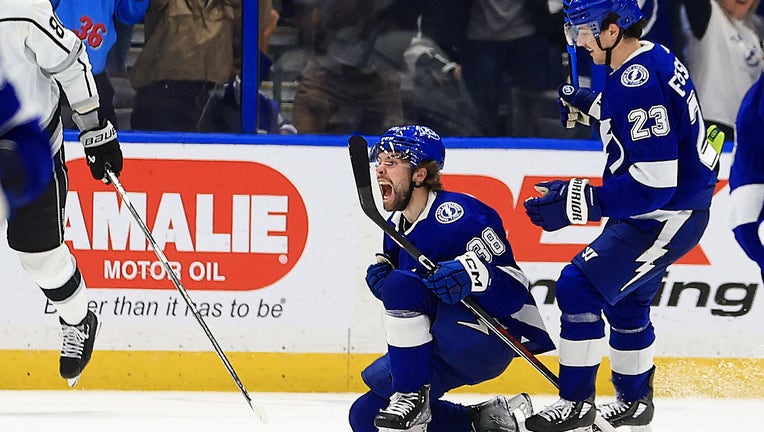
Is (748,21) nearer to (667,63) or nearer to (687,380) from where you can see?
(687,380)

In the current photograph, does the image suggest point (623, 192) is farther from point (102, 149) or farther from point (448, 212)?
point (102, 149)

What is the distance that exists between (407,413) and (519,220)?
178 centimetres

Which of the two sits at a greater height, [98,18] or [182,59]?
[98,18]

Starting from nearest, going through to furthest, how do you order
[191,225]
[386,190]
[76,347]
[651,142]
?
1. [651,142]
2. [386,190]
3. [76,347]
4. [191,225]

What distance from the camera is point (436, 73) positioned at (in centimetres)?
549

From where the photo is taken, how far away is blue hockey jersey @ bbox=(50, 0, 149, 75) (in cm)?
533

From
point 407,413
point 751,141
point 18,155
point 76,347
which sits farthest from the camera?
point 76,347

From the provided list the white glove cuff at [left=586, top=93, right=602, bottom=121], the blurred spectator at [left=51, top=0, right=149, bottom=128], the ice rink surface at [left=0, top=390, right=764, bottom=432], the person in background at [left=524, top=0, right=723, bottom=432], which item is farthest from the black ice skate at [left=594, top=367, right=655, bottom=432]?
the blurred spectator at [left=51, top=0, right=149, bottom=128]

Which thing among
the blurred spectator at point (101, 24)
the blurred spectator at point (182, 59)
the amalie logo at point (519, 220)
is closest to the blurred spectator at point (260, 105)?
the blurred spectator at point (182, 59)

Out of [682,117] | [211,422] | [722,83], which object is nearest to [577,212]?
[682,117]

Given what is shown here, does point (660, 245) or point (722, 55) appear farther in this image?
point (722, 55)

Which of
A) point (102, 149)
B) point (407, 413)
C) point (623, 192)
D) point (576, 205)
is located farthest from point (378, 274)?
point (102, 149)

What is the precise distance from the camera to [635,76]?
3816 millimetres

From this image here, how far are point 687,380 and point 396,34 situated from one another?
1594 millimetres
